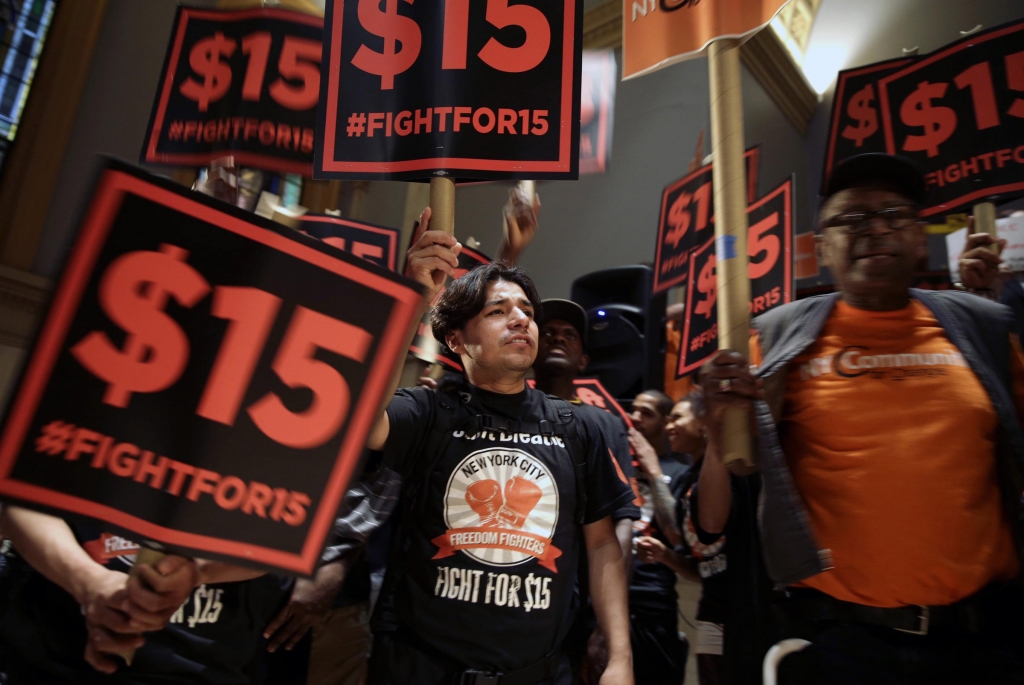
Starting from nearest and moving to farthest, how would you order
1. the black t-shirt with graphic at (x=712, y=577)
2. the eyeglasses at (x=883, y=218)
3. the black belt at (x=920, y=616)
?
the black belt at (x=920, y=616), the eyeglasses at (x=883, y=218), the black t-shirt with graphic at (x=712, y=577)

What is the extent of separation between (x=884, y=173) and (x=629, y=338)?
4076 millimetres

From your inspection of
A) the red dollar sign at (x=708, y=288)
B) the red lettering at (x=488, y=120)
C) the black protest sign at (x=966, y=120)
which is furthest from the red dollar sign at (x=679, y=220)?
the red lettering at (x=488, y=120)

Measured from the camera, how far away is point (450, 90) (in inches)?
70.9

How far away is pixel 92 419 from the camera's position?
107 cm

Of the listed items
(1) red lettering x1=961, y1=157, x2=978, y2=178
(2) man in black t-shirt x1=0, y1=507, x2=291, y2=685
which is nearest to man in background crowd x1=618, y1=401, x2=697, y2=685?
(2) man in black t-shirt x1=0, y1=507, x2=291, y2=685

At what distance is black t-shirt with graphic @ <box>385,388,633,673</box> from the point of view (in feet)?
5.48

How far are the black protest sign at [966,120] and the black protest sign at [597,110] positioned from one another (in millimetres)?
1112

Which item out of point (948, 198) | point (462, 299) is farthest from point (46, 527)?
point (948, 198)

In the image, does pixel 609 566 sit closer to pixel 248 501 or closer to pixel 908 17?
pixel 248 501

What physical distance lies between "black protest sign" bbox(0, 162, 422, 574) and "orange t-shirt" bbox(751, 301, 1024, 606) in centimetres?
111

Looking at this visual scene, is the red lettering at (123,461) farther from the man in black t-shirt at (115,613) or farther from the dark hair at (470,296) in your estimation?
the dark hair at (470,296)

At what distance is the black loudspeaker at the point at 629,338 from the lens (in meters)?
5.92

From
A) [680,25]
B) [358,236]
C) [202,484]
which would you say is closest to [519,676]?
[202,484]

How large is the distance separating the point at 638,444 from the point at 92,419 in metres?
2.37
